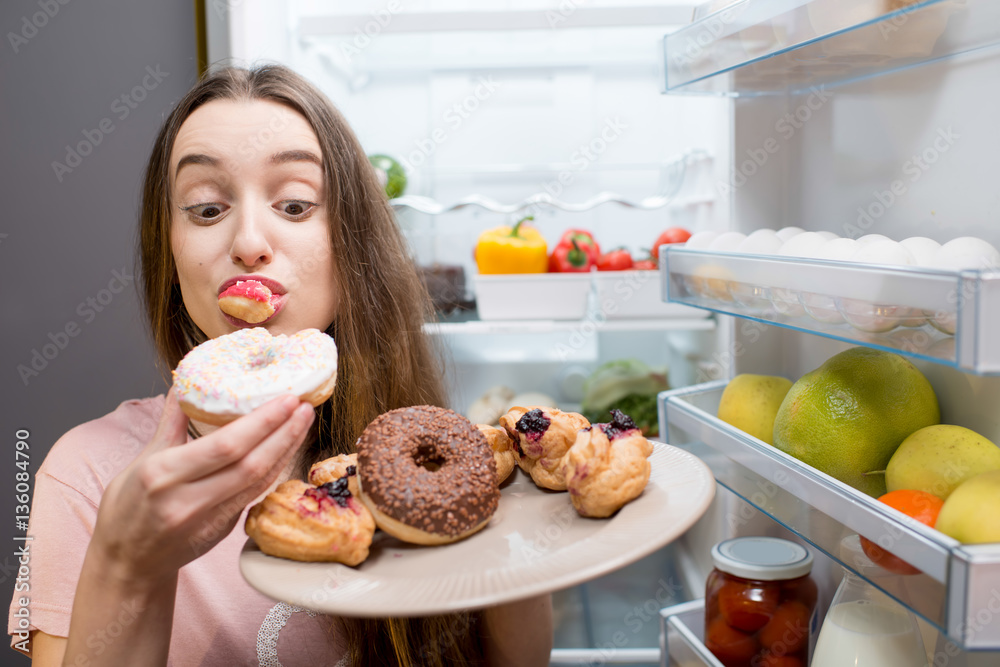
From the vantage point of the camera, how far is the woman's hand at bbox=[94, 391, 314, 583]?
2.00 feet

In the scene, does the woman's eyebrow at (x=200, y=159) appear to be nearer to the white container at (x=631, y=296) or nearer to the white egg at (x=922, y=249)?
the white egg at (x=922, y=249)

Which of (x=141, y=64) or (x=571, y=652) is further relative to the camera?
(x=141, y=64)

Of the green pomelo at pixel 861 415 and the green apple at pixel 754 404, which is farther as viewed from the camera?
the green apple at pixel 754 404

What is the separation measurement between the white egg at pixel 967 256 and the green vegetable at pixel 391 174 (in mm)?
1543

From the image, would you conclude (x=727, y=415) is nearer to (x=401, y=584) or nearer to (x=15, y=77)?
(x=401, y=584)

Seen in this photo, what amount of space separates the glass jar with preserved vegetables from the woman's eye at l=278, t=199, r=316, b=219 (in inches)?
32.6

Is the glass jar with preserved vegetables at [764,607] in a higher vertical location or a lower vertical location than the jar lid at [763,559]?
lower

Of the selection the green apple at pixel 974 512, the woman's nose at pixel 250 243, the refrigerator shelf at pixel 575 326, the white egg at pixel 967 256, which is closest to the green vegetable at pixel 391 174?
the refrigerator shelf at pixel 575 326

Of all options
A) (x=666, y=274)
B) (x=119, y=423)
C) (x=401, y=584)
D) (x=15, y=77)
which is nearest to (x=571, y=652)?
(x=666, y=274)

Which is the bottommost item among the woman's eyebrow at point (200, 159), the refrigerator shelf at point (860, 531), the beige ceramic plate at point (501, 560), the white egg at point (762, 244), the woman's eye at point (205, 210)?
the refrigerator shelf at point (860, 531)

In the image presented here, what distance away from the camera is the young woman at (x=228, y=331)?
0.77 metres

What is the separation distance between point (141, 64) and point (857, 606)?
6.77 ft

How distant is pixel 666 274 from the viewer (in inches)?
46.6

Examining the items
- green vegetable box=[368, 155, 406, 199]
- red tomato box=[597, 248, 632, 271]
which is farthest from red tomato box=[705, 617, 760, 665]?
green vegetable box=[368, 155, 406, 199]
